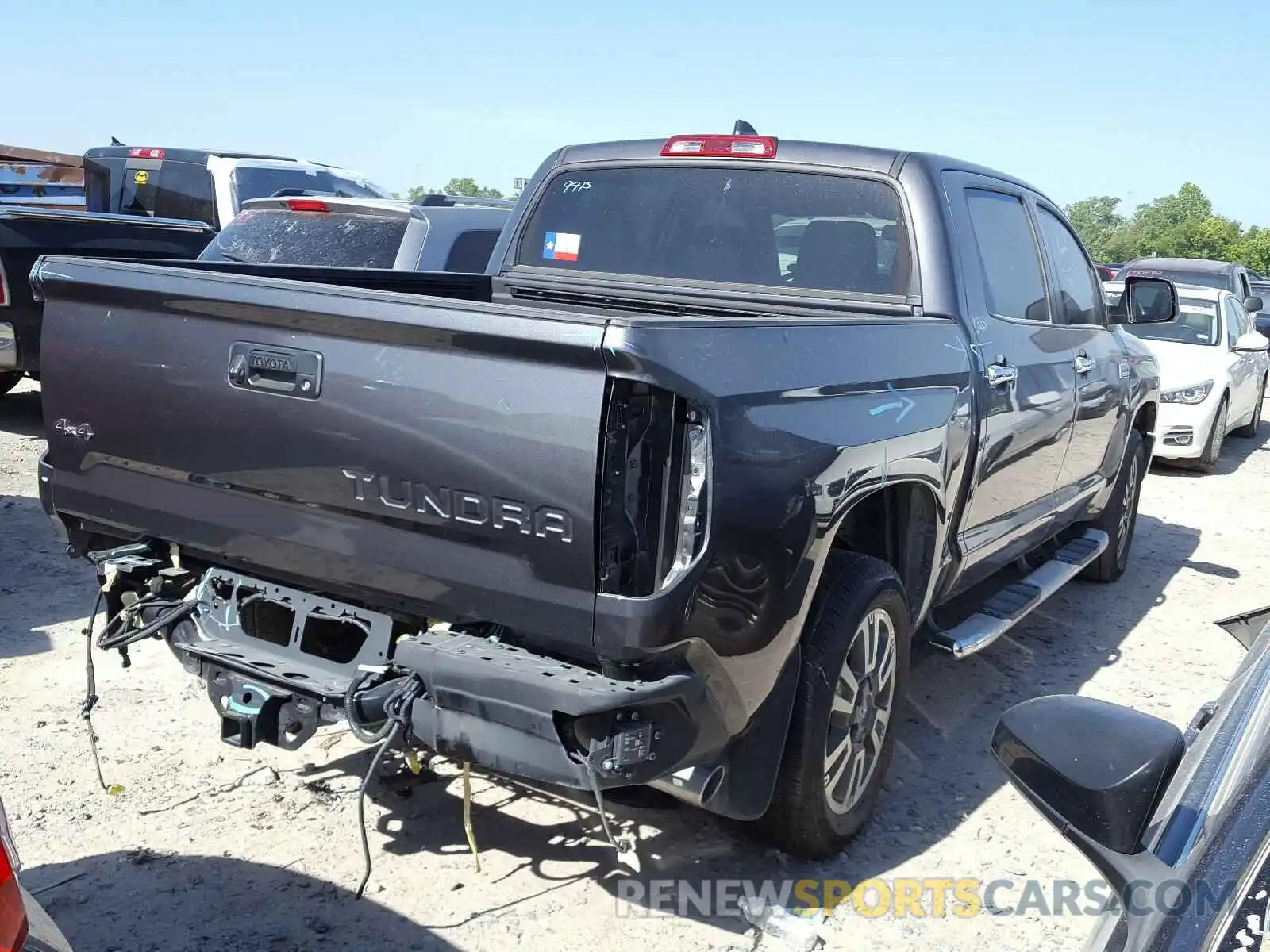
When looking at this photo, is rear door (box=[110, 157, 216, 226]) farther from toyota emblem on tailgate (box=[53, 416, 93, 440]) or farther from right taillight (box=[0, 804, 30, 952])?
right taillight (box=[0, 804, 30, 952])

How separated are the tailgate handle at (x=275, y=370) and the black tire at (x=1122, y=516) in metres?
4.83

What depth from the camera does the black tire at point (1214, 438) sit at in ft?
34.1

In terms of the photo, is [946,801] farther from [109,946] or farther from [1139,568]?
[1139,568]

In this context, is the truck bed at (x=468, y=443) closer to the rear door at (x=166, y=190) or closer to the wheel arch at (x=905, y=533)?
the wheel arch at (x=905, y=533)

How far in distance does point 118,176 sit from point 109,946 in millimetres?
10800

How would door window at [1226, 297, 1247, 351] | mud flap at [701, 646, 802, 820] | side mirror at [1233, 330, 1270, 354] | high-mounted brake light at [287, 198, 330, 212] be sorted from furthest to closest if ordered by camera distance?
1. door window at [1226, 297, 1247, 351]
2. side mirror at [1233, 330, 1270, 354]
3. high-mounted brake light at [287, 198, 330, 212]
4. mud flap at [701, 646, 802, 820]

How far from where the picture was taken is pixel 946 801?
402 cm

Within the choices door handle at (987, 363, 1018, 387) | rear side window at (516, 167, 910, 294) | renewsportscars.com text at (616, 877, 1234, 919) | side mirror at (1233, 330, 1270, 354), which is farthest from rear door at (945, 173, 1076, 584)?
side mirror at (1233, 330, 1270, 354)

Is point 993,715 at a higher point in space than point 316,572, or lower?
lower

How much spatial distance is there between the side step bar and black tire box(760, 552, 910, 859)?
515mm

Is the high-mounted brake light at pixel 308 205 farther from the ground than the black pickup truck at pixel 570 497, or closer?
farther from the ground

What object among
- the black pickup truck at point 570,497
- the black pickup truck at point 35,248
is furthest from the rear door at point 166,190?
the black pickup truck at point 570,497

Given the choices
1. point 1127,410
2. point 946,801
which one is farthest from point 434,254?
point 946,801

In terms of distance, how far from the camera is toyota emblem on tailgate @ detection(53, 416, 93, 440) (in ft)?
10.9
